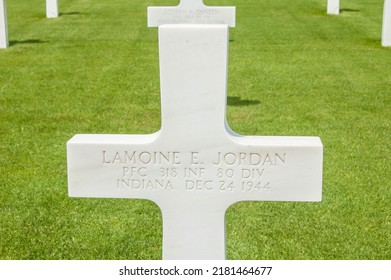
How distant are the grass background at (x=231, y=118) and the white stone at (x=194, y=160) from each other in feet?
4.35

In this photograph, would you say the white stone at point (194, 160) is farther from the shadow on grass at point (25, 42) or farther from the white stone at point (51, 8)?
the white stone at point (51, 8)

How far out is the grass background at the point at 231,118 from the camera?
5.16 metres

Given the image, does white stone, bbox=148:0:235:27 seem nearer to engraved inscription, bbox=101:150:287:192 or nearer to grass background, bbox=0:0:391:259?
grass background, bbox=0:0:391:259

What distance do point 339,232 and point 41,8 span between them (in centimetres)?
1610

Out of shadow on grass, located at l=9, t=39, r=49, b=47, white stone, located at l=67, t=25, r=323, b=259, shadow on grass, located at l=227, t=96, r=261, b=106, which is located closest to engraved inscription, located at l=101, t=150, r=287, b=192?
white stone, located at l=67, t=25, r=323, b=259

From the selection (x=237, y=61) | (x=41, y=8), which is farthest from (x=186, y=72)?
(x=41, y=8)

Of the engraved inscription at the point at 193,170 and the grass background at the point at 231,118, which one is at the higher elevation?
the engraved inscription at the point at 193,170

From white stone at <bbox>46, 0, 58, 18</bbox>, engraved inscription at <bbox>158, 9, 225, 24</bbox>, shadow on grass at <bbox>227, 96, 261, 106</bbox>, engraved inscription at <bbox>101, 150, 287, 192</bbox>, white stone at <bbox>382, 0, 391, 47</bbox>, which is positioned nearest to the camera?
engraved inscription at <bbox>101, 150, 287, 192</bbox>

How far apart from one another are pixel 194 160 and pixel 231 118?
5084mm

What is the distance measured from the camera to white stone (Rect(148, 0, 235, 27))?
9.81m

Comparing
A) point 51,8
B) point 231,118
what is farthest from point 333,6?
point 231,118

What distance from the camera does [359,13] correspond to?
18641 mm

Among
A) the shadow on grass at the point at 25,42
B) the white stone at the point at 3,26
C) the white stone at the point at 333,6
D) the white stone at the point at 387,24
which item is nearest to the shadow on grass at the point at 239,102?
the white stone at the point at 387,24

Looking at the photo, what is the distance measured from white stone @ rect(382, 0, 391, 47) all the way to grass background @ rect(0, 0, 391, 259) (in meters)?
0.26
